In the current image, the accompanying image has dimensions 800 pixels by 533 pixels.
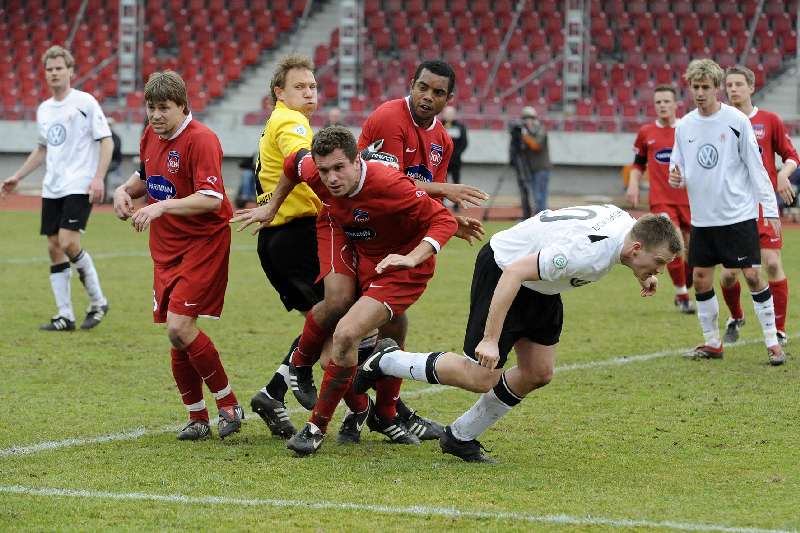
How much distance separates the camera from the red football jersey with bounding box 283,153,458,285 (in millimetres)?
6250

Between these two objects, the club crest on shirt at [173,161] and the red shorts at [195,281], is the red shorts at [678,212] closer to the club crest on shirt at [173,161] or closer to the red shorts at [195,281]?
the red shorts at [195,281]

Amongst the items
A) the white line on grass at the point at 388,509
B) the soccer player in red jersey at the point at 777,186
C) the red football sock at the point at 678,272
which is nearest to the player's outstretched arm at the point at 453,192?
the white line on grass at the point at 388,509

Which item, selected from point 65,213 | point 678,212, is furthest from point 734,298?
point 65,213

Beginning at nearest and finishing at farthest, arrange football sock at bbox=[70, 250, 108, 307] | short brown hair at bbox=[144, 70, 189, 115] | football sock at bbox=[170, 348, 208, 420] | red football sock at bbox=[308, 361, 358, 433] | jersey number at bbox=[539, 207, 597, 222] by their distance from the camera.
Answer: jersey number at bbox=[539, 207, 597, 222], red football sock at bbox=[308, 361, 358, 433], short brown hair at bbox=[144, 70, 189, 115], football sock at bbox=[170, 348, 208, 420], football sock at bbox=[70, 250, 108, 307]

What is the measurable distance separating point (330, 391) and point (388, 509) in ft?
3.94

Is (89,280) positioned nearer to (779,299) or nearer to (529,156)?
(779,299)

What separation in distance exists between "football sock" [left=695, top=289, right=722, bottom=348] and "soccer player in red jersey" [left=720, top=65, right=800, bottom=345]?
1.20 ft

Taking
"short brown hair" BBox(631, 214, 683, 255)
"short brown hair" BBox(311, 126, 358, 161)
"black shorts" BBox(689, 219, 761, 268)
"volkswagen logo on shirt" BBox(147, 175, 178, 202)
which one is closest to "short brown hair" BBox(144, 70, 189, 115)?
"volkswagen logo on shirt" BBox(147, 175, 178, 202)

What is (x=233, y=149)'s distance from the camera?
28250 millimetres

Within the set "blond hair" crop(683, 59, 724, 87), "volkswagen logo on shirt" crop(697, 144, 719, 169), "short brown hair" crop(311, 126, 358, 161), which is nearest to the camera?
"short brown hair" crop(311, 126, 358, 161)

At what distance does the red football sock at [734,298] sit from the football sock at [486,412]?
4199 millimetres

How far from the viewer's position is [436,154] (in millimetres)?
7129

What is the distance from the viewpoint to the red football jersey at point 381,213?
20.5 ft

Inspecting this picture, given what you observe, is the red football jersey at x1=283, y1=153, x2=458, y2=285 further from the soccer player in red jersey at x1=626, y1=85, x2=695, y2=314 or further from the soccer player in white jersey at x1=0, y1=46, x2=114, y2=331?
the soccer player in red jersey at x1=626, y1=85, x2=695, y2=314
